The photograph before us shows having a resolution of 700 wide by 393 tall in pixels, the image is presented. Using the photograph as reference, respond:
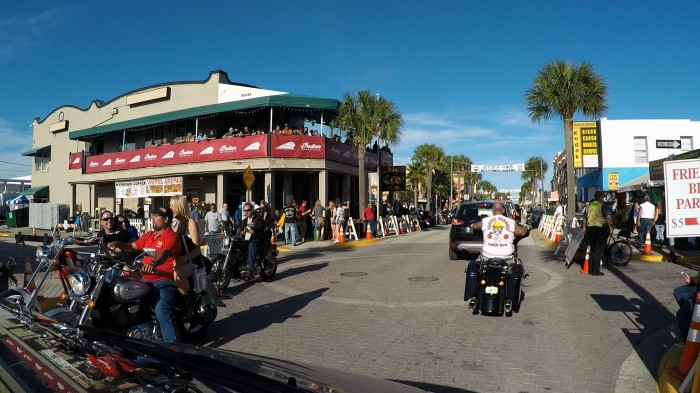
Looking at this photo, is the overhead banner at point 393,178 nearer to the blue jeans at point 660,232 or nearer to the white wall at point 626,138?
the blue jeans at point 660,232

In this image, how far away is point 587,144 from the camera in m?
36.3

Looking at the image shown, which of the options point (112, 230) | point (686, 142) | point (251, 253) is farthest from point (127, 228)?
point (686, 142)

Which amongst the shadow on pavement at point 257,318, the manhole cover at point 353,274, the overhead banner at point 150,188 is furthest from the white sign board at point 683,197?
the overhead banner at point 150,188

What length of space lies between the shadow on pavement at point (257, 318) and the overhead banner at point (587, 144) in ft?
108

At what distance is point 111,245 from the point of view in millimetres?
5625

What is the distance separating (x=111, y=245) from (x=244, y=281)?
523cm

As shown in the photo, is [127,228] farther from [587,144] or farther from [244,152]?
[587,144]

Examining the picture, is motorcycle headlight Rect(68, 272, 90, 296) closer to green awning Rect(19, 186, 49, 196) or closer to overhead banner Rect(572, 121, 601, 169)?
overhead banner Rect(572, 121, 601, 169)

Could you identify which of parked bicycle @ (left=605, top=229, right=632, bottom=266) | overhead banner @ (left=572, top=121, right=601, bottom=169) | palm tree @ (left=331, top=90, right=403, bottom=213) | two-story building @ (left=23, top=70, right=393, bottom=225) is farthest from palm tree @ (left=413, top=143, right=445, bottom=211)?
parked bicycle @ (left=605, top=229, right=632, bottom=266)

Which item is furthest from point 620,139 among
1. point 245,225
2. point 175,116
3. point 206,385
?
point 206,385

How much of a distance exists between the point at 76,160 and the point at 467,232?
31.8 meters

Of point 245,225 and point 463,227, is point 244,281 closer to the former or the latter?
point 245,225

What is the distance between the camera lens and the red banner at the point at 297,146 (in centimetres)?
2400

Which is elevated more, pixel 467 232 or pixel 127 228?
pixel 127 228
